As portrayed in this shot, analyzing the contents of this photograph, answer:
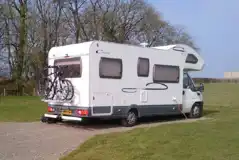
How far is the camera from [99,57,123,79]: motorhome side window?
38.6ft

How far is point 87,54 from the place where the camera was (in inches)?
451

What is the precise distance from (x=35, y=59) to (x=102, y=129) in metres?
24.0

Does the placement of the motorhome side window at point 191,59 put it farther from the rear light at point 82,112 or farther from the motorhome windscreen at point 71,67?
the rear light at point 82,112

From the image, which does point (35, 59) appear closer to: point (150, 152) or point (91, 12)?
point (91, 12)

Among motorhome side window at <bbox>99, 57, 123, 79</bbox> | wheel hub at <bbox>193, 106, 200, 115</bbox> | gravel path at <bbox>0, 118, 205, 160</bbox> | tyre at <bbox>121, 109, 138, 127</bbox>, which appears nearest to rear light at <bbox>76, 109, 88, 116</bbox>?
gravel path at <bbox>0, 118, 205, 160</bbox>

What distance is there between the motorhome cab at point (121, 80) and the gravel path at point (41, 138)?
0.52 metres

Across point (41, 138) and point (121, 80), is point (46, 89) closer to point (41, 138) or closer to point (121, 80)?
point (121, 80)

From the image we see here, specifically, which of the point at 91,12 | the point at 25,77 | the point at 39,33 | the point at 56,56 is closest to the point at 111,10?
the point at 91,12

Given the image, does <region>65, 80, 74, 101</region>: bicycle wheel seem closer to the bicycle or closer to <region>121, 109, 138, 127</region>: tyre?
the bicycle

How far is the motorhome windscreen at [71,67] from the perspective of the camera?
11820 mm

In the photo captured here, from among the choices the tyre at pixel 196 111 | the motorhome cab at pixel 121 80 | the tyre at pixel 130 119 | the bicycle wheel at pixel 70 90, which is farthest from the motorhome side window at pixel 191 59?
the bicycle wheel at pixel 70 90

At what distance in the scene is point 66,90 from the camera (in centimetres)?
1203

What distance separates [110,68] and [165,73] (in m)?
2.80

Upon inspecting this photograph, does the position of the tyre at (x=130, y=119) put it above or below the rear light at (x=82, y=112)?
below
